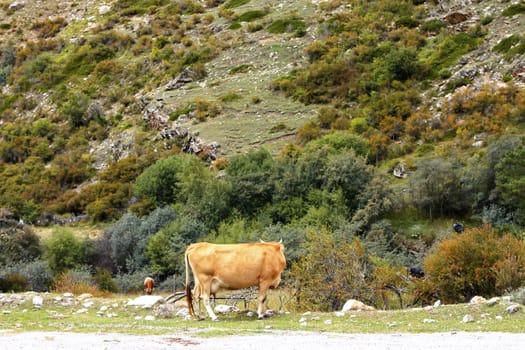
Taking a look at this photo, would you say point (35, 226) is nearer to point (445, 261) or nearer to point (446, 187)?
point (446, 187)

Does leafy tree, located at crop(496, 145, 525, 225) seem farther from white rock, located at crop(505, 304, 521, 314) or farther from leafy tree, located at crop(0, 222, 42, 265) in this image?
leafy tree, located at crop(0, 222, 42, 265)

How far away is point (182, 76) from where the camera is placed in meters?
56.7

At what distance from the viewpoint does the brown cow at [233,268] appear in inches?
486

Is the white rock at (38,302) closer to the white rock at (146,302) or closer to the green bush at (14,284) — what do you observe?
the white rock at (146,302)

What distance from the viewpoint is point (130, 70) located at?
63.2 meters

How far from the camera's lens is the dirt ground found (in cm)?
877

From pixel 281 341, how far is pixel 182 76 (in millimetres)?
48959

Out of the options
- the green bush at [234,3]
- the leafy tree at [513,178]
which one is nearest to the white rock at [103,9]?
the green bush at [234,3]

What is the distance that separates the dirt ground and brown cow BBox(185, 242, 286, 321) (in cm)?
192

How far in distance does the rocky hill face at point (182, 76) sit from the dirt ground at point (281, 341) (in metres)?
33.6

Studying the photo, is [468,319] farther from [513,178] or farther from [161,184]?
[161,184]

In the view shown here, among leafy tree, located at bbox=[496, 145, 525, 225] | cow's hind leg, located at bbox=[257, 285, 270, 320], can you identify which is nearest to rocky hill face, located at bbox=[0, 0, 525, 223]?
leafy tree, located at bbox=[496, 145, 525, 225]

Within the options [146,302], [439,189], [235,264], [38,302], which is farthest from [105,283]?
[235,264]

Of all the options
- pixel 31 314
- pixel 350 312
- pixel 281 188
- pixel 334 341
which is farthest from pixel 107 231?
pixel 334 341
